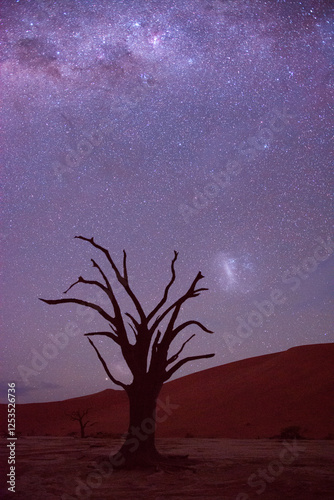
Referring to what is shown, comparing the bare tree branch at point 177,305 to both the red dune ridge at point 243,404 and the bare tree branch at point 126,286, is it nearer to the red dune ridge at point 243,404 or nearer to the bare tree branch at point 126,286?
the bare tree branch at point 126,286

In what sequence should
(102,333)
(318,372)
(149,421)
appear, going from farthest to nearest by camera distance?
(318,372) → (102,333) → (149,421)

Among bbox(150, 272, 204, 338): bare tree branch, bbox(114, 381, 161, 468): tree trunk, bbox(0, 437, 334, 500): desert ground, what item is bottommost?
bbox(0, 437, 334, 500): desert ground

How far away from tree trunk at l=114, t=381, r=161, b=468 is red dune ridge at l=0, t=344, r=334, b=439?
1588 cm

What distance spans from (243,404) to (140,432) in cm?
2888

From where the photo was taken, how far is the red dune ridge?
2836 cm

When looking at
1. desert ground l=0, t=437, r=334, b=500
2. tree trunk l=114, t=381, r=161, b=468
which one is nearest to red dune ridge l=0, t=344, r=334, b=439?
desert ground l=0, t=437, r=334, b=500

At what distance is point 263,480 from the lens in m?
8.19

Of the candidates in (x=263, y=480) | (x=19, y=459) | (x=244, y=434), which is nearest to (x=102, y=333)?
(x=19, y=459)

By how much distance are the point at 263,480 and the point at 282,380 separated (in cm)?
3442

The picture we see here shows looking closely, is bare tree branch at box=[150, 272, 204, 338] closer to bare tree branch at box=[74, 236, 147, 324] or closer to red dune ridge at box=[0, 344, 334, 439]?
bare tree branch at box=[74, 236, 147, 324]

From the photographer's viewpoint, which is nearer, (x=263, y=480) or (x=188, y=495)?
(x=188, y=495)

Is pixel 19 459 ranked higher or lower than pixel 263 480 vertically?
higher

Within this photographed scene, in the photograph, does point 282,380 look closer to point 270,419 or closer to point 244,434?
point 270,419

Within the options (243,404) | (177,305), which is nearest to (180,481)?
(177,305)
